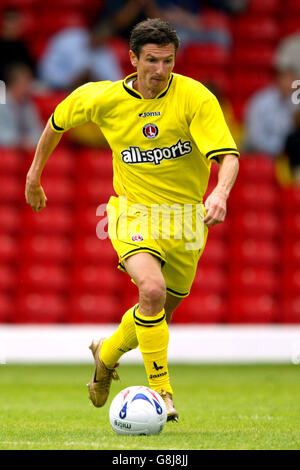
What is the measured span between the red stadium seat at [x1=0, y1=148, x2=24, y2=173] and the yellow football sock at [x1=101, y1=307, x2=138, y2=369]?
6.07m

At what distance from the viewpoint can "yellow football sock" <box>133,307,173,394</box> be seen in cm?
Answer: 601

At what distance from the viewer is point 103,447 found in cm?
513

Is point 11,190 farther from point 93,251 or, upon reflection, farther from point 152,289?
point 152,289

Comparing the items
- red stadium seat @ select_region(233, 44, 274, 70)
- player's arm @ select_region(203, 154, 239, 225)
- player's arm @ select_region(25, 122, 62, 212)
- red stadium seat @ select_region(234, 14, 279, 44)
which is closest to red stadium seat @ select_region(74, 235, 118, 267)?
red stadium seat @ select_region(233, 44, 274, 70)

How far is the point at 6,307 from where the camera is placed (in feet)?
40.4

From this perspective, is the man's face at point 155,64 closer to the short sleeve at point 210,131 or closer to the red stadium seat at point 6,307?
the short sleeve at point 210,131

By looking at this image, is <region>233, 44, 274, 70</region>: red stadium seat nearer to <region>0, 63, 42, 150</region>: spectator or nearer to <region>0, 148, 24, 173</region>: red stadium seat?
<region>0, 63, 42, 150</region>: spectator

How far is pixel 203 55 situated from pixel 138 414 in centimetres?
868

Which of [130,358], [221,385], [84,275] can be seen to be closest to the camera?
[221,385]

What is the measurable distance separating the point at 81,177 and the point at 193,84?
6.65 metres

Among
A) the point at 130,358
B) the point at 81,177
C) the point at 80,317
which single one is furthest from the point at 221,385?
the point at 81,177

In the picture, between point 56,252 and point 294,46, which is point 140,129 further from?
point 294,46

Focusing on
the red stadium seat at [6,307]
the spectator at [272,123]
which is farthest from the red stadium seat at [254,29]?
the red stadium seat at [6,307]

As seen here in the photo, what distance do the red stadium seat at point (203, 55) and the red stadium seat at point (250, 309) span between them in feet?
10.1
